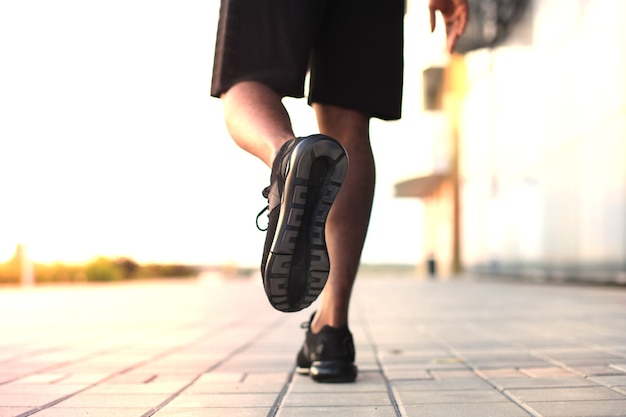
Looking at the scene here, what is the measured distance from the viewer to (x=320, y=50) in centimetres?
223

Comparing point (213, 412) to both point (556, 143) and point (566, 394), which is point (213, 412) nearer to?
point (566, 394)

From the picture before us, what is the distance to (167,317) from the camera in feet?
18.8

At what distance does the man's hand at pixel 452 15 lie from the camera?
2.36 metres

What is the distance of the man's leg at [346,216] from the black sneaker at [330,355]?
0.04 meters

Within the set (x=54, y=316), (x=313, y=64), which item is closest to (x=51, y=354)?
(x=313, y=64)

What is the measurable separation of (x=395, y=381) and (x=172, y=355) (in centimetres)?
117

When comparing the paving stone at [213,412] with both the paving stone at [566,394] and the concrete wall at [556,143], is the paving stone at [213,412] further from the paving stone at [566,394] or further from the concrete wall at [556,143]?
the concrete wall at [556,143]

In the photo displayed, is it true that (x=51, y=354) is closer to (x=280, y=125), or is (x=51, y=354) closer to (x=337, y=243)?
(x=337, y=243)

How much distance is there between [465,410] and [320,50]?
3.58 ft

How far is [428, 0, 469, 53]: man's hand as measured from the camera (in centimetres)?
236

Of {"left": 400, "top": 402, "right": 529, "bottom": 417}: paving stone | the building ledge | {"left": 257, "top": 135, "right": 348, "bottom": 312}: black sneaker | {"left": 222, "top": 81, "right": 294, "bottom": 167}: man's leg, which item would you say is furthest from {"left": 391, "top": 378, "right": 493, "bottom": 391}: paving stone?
the building ledge

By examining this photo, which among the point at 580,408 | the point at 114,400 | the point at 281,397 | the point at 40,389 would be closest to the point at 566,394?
the point at 580,408

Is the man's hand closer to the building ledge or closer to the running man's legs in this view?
the running man's legs

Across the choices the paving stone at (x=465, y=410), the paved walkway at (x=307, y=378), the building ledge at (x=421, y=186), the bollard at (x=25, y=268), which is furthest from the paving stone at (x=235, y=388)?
the building ledge at (x=421, y=186)
